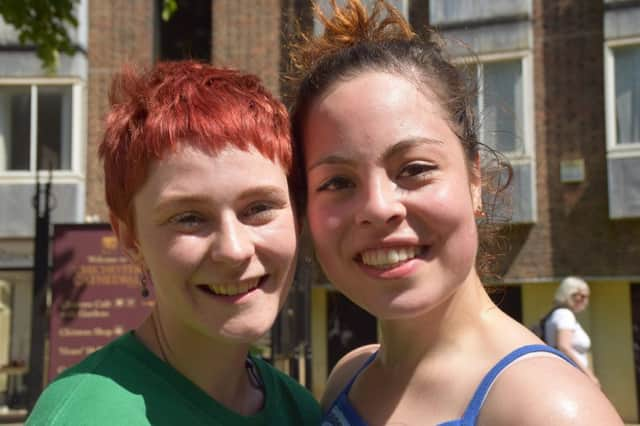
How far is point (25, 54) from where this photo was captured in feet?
43.4

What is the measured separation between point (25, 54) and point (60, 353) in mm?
8498

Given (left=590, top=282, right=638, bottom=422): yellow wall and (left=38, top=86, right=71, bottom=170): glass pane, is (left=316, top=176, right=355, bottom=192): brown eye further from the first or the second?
(left=38, top=86, right=71, bottom=170): glass pane

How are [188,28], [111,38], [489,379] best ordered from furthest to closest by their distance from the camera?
[188,28], [111,38], [489,379]

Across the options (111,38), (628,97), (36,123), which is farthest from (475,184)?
(111,38)

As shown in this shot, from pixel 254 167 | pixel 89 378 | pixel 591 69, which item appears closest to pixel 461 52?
pixel 254 167

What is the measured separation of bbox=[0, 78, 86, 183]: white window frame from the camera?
42.7ft

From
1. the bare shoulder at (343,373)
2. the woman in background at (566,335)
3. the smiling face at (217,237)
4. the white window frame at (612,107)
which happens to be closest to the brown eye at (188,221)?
the smiling face at (217,237)

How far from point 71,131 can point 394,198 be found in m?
12.5

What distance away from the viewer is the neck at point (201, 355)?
1.90 metres

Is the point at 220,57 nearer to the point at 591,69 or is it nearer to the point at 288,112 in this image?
A: the point at 591,69

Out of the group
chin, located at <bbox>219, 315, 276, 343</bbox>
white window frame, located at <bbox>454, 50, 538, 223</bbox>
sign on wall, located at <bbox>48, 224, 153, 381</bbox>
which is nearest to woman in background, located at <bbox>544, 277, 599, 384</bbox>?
sign on wall, located at <bbox>48, 224, 153, 381</bbox>

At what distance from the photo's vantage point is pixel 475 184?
78.5 inches

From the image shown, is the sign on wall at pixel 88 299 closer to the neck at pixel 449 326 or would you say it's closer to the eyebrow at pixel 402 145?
the neck at pixel 449 326

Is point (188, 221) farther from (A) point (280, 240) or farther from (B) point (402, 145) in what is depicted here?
(B) point (402, 145)
